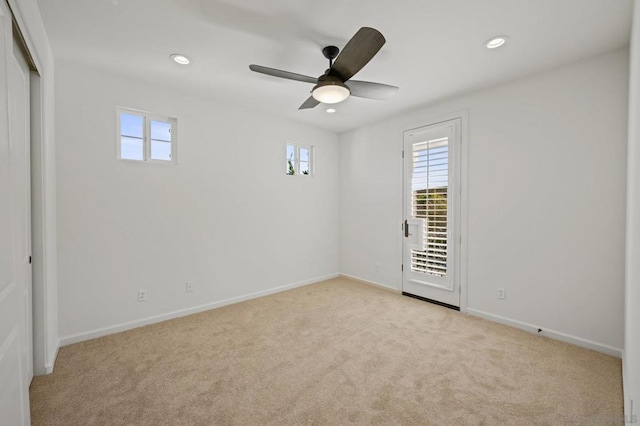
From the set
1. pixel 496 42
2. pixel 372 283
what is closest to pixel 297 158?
pixel 372 283

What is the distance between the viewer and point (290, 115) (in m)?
4.18

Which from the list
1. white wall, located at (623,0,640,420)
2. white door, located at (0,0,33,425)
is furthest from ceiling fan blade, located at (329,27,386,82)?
white door, located at (0,0,33,425)

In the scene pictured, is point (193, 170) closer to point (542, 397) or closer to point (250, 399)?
point (250, 399)

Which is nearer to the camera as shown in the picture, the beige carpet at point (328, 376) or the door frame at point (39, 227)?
the beige carpet at point (328, 376)

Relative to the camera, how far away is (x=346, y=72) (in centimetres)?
217

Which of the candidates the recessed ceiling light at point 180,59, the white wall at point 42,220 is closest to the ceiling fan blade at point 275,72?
the recessed ceiling light at point 180,59

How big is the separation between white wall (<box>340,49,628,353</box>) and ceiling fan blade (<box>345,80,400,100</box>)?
1.49 m

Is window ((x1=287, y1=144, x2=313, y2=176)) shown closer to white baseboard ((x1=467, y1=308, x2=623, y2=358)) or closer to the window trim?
the window trim

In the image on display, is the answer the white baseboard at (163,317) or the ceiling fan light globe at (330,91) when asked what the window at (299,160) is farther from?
the ceiling fan light globe at (330,91)

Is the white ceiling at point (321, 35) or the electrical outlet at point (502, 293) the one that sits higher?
the white ceiling at point (321, 35)

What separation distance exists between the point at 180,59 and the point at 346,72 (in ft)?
5.10

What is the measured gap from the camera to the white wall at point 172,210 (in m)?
2.71

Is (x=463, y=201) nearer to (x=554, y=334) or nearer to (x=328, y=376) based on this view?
(x=554, y=334)

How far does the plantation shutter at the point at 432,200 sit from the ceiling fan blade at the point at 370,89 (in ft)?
4.94
